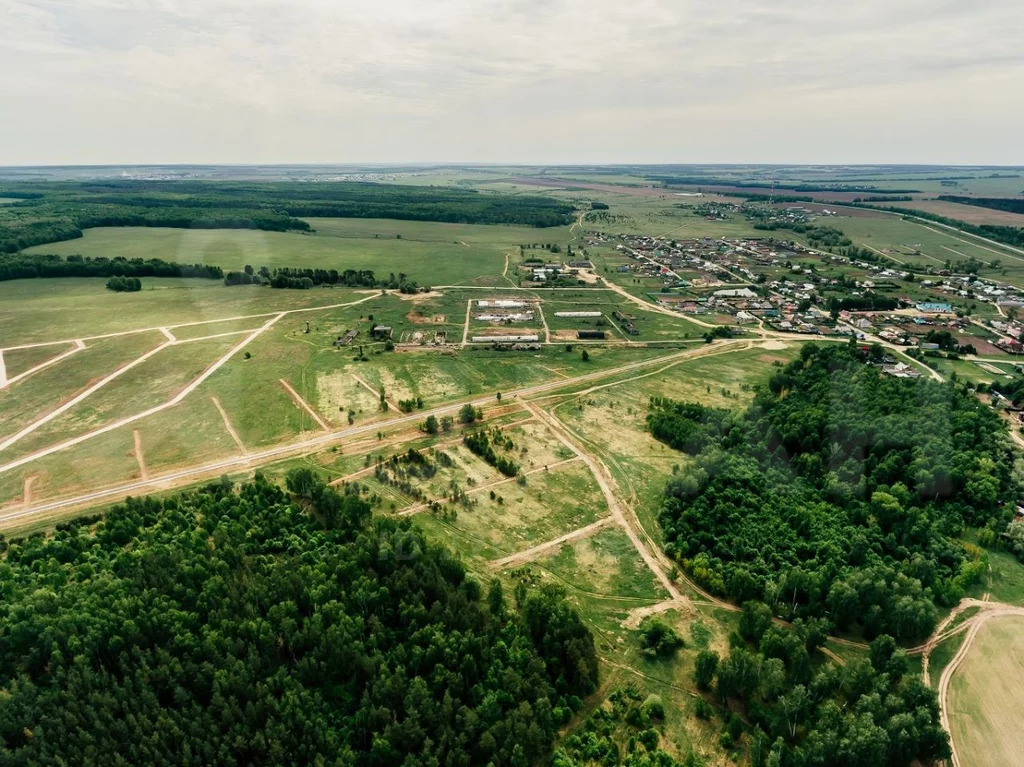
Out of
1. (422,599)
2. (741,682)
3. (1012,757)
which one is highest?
(422,599)

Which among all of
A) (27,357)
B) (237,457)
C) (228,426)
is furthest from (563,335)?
(27,357)

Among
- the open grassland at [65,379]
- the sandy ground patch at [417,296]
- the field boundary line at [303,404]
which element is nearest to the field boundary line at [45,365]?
the open grassland at [65,379]

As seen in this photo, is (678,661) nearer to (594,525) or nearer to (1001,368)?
(594,525)

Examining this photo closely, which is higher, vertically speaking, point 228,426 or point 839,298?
point 839,298

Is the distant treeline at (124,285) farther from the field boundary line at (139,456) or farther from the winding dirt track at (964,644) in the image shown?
the winding dirt track at (964,644)

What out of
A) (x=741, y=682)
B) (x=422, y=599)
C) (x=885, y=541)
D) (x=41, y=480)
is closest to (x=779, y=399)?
(x=885, y=541)

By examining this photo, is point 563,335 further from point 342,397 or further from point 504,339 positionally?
point 342,397
